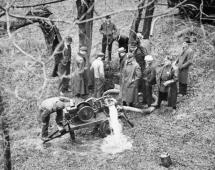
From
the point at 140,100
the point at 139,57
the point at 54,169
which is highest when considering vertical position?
the point at 139,57

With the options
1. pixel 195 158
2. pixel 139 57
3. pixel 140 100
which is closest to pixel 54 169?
pixel 195 158

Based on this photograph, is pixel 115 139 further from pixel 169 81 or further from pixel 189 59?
pixel 189 59

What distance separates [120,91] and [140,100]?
81cm

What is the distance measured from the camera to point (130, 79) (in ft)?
33.6

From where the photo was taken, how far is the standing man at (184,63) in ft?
34.9

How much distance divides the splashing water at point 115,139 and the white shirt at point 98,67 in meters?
1.55

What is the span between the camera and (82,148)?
29.4 feet

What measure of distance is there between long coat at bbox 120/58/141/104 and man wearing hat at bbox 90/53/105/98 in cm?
68

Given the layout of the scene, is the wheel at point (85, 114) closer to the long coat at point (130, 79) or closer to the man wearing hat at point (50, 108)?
the man wearing hat at point (50, 108)

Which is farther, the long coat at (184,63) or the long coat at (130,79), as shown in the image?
the long coat at (184,63)

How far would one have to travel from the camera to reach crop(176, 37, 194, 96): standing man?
10.6m

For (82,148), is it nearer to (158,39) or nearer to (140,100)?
(140,100)

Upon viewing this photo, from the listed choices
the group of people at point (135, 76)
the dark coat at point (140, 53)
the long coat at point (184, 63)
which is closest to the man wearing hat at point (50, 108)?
the group of people at point (135, 76)

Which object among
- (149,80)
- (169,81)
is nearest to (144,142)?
(169,81)
